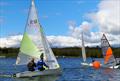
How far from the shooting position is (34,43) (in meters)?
46.6

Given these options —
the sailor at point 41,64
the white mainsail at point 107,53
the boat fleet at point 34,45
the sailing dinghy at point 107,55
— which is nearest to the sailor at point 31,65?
the sailor at point 41,64

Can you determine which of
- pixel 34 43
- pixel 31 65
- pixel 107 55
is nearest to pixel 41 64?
pixel 31 65

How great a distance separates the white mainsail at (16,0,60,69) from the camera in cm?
4575

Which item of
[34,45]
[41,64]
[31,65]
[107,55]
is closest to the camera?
[41,64]

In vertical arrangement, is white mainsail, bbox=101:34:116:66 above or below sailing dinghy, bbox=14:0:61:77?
below

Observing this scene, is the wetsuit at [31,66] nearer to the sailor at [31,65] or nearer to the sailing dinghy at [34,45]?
the sailor at [31,65]

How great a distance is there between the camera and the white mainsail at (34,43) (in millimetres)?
45750

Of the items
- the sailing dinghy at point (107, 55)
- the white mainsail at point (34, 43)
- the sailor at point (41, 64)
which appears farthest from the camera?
the sailing dinghy at point (107, 55)

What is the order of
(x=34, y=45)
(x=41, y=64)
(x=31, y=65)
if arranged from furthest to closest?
→ (x=34, y=45), (x=31, y=65), (x=41, y=64)

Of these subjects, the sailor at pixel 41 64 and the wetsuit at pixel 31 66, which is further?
the wetsuit at pixel 31 66

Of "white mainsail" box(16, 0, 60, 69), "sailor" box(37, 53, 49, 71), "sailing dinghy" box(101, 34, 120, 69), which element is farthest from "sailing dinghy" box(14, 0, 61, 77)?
"sailing dinghy" box(101, 34, 120, 69)

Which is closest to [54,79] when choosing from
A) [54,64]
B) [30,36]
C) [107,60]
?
[54,64]

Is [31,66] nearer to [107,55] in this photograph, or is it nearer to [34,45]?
[34,45]

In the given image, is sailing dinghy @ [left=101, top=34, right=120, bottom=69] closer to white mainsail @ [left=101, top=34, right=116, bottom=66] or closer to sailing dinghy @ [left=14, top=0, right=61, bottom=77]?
white mainsail @ [left=101, top=34, right=116, bottom=66]
